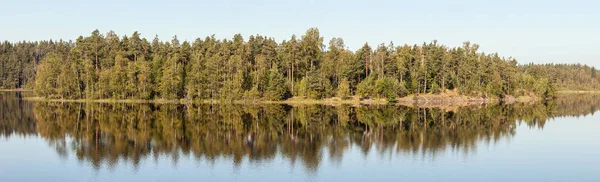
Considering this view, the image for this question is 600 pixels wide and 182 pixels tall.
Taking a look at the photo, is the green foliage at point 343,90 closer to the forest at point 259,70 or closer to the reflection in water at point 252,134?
the forest at point 259,70

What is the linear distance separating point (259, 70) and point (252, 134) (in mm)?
69025

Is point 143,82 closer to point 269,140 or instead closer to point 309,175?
point 269,140

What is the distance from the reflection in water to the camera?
43.8m

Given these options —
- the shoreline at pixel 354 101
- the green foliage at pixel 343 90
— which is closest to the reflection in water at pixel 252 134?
the shoreline at pixel 354 101

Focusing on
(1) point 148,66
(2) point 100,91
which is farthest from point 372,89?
(2) point 100,91

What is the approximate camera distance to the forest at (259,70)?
12175cm

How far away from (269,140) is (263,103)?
66437mm

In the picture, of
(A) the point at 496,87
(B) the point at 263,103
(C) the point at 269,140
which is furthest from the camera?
(A) the point at 496,87

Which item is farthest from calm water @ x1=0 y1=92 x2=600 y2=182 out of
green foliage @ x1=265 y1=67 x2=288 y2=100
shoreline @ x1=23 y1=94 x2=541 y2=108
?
green foliage @ x1=265 y1=67 x2=288 y2=100

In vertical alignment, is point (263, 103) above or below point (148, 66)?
below

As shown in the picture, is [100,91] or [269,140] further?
[100,91]

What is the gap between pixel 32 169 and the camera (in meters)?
37.7

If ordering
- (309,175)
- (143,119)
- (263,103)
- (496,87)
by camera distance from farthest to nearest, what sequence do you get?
(496,87), (263,103), (143,119), (309,175)

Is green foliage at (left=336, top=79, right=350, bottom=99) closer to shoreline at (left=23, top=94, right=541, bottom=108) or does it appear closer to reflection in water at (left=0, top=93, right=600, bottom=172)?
shoreline at (left=23, top=94, right=541, bottom=108)
